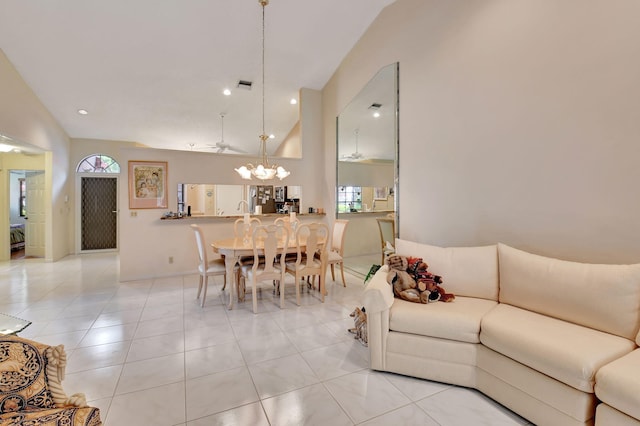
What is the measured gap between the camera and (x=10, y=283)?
4.44 metres

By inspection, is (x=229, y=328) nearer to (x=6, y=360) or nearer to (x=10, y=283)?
(x=6, y=360)

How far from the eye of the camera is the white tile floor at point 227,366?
1.72 meters

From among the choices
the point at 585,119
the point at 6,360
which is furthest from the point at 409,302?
the point at 6,360

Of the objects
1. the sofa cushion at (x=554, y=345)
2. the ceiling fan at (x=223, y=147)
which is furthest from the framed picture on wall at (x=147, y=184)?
the sofa cushion at (x=554, y=345)

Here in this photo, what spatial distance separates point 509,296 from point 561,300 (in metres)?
0.34

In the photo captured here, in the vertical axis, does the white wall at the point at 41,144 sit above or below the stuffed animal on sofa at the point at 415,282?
above

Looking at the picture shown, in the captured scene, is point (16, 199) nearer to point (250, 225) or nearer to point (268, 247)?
point (250, 225)

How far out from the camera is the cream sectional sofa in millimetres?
1423

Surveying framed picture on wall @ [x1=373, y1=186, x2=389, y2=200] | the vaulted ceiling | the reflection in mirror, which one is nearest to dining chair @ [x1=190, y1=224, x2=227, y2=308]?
the reflection in mirror

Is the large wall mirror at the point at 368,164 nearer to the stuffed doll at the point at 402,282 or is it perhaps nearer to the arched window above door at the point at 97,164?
the stuffed doll at the point at 402,282

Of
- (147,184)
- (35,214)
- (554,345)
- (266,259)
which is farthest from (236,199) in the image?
(554,345)

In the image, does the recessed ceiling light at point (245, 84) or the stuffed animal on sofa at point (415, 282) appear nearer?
the stuffed animal on sofa at point (415, 282)

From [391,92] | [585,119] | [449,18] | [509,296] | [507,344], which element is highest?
[449,18]

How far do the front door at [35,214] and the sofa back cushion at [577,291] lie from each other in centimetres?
851
